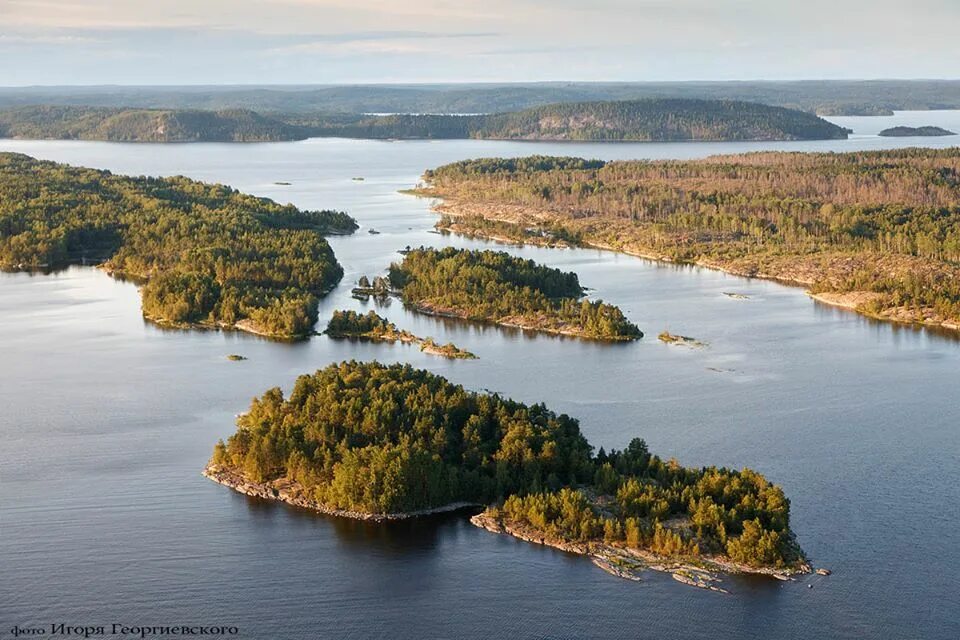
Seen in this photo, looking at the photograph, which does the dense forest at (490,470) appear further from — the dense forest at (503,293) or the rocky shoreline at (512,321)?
the dense forest at (503,293)

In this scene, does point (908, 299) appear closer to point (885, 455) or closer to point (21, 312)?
point (885, 455)

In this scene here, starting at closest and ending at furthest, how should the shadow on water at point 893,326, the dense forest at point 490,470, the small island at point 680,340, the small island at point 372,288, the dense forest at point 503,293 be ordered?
the dense forest at point 490,470 < the small island at point 680,340 < the shadow on water at point 893,326 < the dense forest at point 503,293 < the small island at point 372,288

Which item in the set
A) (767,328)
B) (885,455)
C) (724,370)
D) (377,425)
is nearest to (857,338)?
(767,328)

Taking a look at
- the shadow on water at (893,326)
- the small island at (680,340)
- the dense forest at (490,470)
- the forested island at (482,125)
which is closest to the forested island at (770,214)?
the shadow on water at (893,326)

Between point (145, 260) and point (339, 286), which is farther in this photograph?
point (145, 260)

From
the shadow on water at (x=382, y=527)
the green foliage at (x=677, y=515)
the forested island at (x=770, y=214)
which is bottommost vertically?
the shadow on water at (x=382, y=527)

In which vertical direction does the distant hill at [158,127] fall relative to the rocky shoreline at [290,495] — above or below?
above

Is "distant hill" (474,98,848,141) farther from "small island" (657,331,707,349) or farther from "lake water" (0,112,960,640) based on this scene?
"small island" (657,331,707,349)

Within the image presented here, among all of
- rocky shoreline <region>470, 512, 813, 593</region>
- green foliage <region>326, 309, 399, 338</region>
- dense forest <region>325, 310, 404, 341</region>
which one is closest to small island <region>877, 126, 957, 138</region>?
dense forest <region>325, 310, 404, 341</region>
